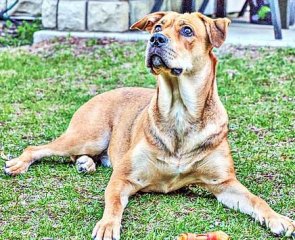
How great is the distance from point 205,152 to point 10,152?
1818 mm

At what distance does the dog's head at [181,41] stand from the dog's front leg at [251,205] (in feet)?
2.51

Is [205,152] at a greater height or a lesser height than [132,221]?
greater

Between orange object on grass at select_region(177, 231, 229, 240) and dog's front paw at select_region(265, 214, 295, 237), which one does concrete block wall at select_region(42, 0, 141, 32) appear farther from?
orange object on grass at select_region(177, 231, 229, 240)

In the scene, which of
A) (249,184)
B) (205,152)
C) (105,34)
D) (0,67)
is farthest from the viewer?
(105,34)

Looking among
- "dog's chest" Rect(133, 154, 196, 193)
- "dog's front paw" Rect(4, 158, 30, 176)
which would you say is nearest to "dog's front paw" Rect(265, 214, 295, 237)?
"dog's chest" Rect(133, 154, 196, 193)

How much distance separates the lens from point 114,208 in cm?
431

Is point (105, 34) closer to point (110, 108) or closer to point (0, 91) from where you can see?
point (0, 91)

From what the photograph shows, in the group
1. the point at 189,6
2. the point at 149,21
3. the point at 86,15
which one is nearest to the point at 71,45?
the point at 86,15

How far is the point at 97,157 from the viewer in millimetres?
Result: 5625

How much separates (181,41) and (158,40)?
0.71ft

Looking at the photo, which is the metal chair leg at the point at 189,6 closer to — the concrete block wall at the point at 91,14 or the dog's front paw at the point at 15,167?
the concrete block wall at the point at 91,14

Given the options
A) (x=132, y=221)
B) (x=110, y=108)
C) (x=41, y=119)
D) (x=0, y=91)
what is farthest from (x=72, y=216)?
(x=0, y=91)

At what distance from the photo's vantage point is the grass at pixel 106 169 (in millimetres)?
4387

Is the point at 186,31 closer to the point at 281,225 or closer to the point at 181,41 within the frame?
the point at 181,41
